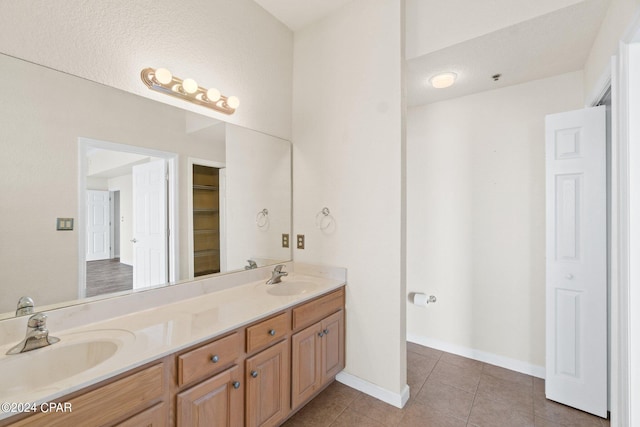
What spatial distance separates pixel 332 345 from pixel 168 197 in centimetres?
151

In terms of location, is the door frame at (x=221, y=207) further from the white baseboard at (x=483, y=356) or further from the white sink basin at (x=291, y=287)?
the white baseboard at (x=483, y=356)

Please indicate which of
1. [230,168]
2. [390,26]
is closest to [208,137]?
[230,168]

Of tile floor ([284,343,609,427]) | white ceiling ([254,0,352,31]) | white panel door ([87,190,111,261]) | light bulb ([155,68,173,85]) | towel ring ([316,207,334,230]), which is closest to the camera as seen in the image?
white panel door ([87,190,111,261])

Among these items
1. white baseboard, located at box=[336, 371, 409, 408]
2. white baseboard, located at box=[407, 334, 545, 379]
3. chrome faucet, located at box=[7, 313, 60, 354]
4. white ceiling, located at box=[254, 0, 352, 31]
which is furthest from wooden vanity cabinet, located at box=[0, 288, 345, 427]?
white ceiling, located at box=[254, 0, 352, 31]

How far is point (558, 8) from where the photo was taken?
1.52 m

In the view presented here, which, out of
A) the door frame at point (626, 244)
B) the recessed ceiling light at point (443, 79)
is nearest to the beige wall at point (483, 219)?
the recessed ceiling light at point (443, 79)

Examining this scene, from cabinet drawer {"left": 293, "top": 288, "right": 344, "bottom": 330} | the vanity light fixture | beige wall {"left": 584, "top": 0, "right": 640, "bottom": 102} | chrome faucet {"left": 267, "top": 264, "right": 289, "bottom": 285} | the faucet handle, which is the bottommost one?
cabinet drawer {"left": 293, "top": 288, "right": 344, "bottom": 330}

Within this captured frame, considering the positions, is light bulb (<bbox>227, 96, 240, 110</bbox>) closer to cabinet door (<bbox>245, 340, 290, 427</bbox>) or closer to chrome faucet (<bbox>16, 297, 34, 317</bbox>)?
chrome faucet (<bbox>16, 297, 34, 317</bbox>)

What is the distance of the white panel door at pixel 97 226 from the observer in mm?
1339

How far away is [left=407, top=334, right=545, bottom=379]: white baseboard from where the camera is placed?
2.26 meters

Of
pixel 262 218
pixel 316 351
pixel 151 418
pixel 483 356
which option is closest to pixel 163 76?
pixel 262 218

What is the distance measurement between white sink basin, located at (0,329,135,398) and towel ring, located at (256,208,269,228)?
1.18 m

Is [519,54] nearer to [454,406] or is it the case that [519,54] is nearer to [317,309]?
[317,309]

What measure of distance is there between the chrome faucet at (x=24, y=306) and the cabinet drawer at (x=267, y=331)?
0.89 m
